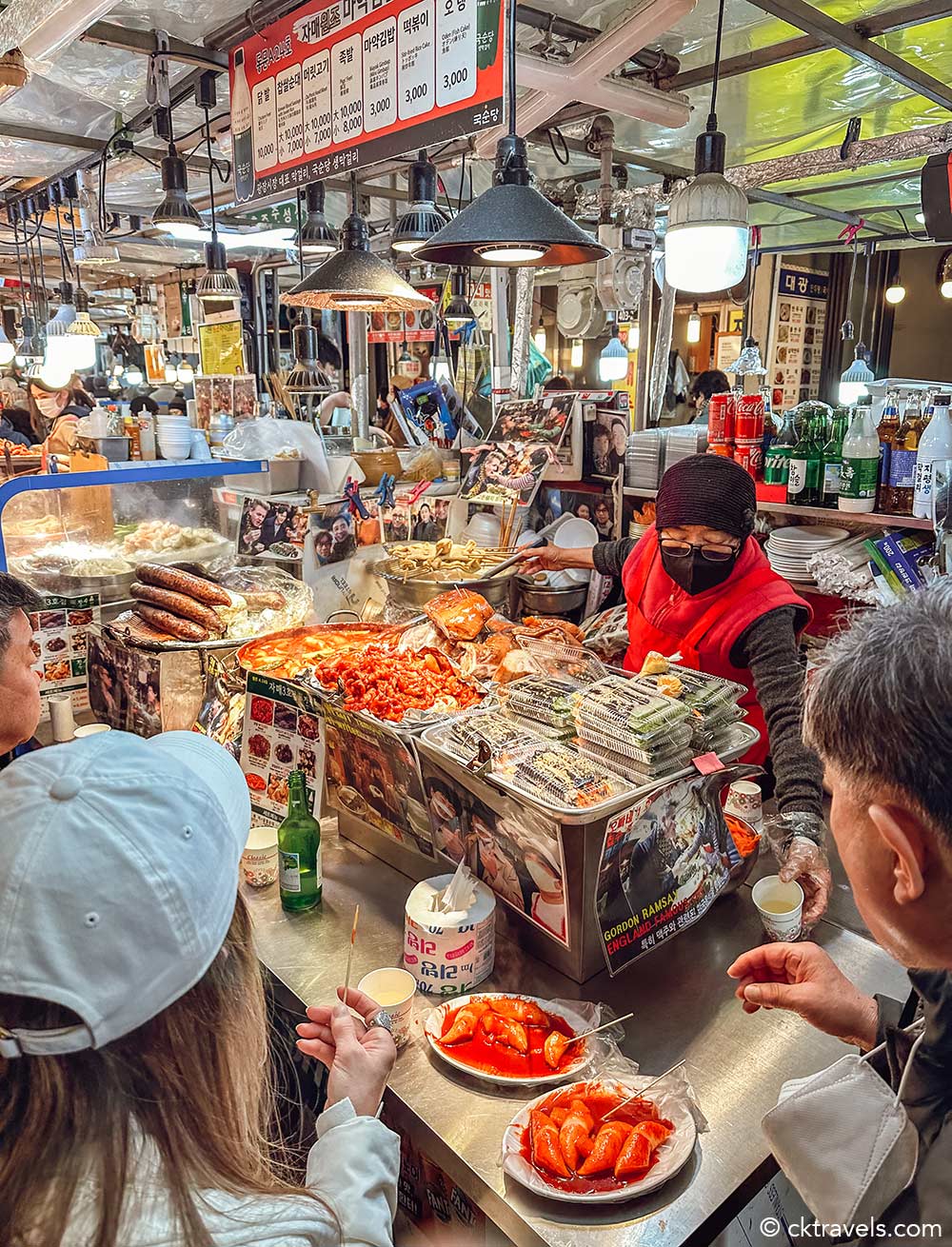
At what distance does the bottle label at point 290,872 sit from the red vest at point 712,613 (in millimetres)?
1230

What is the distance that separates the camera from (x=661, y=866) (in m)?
1.54

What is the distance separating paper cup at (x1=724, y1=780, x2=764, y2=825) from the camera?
6.18 ft

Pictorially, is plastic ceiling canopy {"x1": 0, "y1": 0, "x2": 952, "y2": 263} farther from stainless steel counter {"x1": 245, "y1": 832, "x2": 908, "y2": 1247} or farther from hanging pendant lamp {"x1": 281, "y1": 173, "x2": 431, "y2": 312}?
stainless steel counter {"x1": 245, "y1": 832, "x2": 908, "y2": 1247}

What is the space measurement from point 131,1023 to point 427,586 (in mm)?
2155

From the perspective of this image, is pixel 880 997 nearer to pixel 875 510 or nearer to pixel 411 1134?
pixel 411 1134

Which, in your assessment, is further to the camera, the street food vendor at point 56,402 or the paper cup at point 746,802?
the street food vendor at point 56,402

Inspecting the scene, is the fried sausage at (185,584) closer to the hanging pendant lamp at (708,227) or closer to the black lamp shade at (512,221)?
the black lamp shade at (512,221)

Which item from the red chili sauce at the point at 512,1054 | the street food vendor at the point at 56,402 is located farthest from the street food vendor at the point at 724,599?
the street food vendor at the point at 56,402

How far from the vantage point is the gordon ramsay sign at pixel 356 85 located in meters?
2.36

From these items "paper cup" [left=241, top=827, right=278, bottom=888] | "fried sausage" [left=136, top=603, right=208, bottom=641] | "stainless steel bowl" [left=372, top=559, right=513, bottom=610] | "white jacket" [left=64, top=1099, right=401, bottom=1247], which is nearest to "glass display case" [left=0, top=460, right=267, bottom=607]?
"fried sausage" [left=136, top=603, right=208, bottom=641]

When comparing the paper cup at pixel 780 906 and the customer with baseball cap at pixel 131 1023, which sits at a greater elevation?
the customer with baseball cap at pixel 131 1023

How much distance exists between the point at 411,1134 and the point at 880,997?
0.73 meters

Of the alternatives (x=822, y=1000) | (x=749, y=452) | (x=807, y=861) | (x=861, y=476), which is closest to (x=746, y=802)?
(x=807, y=861)

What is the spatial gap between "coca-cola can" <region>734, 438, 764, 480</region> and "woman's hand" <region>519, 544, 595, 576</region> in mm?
676
